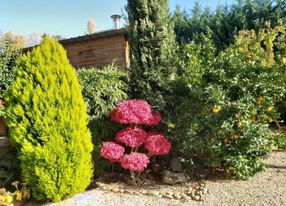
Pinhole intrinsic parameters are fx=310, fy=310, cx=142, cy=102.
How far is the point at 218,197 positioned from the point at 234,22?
19.9 feet

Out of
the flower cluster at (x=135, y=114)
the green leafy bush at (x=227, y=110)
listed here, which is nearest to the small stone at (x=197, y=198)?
the green leafy bush at (x=227, y=110)

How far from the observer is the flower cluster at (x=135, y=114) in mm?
4781

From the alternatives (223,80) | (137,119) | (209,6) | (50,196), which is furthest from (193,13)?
(50,196)

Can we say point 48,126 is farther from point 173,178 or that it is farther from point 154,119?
point 173,178

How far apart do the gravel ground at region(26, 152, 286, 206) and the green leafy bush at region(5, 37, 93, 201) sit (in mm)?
332

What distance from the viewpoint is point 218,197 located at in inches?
168

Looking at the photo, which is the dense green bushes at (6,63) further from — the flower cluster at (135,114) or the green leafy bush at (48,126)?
the flower cluster at (135,114)

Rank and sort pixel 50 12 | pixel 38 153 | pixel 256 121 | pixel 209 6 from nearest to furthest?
1. pixel 38 153
2. pixel 256 121
3. pixel 209 6
4. pixel 50 12

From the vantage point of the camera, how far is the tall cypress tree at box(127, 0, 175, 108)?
5571mm

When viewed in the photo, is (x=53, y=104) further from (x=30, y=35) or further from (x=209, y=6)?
(x=30, y=35)

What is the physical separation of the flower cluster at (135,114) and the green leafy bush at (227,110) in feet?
1.25

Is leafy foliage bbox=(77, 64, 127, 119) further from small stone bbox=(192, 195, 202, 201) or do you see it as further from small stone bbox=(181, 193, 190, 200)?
small stone bbox=(192, 195, 202, 201)

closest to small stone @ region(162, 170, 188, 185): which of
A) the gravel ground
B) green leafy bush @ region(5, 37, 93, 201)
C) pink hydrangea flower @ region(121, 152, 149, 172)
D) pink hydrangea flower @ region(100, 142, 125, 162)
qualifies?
the gravel ground

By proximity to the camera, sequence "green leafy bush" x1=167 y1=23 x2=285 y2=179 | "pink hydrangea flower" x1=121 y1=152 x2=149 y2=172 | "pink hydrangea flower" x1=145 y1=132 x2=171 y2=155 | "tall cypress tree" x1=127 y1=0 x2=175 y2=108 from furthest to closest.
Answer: "tall cypress tree" x1=127 y1=0 x2=175 y2=108
"green leafy bush" x1=167 y1=23 x2=285 y2=179
"pink hydrangea flower" x1=145 y1=132 x2=171 y2=155
"pink hydrangea flower" x1=121 y1=152 x2=149 y2=172
